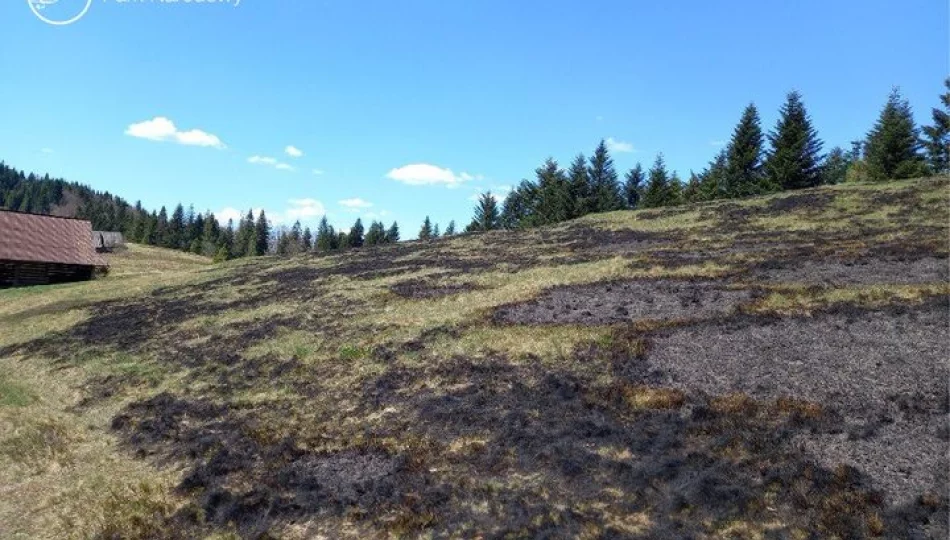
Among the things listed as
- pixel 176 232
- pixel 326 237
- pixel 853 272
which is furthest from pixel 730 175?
pixel 176 232

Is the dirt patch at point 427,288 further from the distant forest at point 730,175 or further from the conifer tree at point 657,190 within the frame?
the conifer tree at point 657,190

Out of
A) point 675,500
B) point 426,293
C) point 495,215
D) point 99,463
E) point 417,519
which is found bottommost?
point 99,463

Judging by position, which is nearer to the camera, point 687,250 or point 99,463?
point 99,463

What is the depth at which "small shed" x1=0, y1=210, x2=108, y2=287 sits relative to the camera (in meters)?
50.9

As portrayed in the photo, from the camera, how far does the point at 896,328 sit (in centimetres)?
1681

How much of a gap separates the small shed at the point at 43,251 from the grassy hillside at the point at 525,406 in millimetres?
24701

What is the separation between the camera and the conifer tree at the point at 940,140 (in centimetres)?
6156

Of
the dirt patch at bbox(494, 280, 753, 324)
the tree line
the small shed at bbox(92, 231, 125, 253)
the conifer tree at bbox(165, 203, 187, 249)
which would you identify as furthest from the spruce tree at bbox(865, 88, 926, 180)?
the conifer tree at bbox(165, 203, 187, 249)

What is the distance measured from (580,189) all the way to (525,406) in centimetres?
7143

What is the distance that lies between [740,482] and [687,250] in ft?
82.1

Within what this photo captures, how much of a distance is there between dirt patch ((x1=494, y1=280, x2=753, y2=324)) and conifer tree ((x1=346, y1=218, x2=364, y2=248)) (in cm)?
11309

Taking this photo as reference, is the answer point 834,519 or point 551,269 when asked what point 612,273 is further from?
point 834,519

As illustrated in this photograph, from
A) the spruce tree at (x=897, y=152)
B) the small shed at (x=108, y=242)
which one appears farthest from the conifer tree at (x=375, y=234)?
the spruce tree at (x=897, y=152)

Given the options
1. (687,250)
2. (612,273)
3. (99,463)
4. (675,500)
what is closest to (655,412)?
(675,500)
